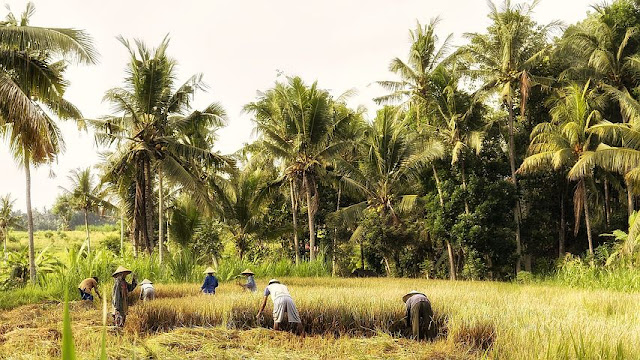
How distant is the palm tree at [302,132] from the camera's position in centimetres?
2022

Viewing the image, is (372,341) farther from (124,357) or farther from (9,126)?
(9,126)

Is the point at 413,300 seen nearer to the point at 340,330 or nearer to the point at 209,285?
the point at 340,330

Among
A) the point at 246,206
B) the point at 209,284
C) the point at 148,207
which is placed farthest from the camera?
the point at 246,206

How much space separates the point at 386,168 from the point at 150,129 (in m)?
9.58

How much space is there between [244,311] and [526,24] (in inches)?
708

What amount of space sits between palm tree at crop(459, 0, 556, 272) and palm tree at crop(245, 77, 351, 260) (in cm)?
638

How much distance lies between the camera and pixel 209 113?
1777 centimetres

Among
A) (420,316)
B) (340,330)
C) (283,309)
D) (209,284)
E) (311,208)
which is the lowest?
(340,330)

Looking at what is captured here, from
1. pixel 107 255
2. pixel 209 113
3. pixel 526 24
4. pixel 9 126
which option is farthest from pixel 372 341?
pixel 526 24

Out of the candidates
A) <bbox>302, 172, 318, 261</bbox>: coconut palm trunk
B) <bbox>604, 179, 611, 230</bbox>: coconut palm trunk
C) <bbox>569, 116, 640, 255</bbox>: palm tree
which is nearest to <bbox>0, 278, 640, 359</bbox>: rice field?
<bbox>569, 116, 640, 255</bbox>: palm tree

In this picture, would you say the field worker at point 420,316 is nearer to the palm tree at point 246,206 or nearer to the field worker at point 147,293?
the field worker at point 147,293

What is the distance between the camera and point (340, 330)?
8680mm

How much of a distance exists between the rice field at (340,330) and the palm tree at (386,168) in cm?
1105

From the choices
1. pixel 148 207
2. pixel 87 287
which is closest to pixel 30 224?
pixel 148 207
